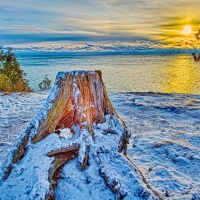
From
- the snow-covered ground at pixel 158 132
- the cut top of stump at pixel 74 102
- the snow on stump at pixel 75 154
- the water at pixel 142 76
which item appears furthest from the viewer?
the water at pixel 142 76

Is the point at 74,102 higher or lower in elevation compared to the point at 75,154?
higher

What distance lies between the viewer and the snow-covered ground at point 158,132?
416 centimetres

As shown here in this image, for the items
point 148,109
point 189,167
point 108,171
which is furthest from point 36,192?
point 148,109

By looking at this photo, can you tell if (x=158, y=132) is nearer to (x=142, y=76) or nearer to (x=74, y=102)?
(x=74, y=102)

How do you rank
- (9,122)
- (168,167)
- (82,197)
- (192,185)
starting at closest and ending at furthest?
1. (82,197)
2. (192,185)
3. (168,167)
4. (9,122)

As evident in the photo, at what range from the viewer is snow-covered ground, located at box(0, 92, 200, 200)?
416 centimetres

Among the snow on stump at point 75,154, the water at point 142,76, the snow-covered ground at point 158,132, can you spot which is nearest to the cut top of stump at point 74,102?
the snow on stump at point 75,154

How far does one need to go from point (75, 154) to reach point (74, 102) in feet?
3.05

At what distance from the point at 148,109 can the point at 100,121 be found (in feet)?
Result: 20.9

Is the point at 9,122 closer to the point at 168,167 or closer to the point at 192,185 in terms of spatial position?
the point at 168,167

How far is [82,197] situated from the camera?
2.89m

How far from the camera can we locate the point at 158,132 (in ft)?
23.3

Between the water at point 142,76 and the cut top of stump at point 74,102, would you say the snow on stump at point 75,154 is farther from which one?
the water at point 142,76

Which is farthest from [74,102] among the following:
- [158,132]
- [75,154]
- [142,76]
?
[142,76]
